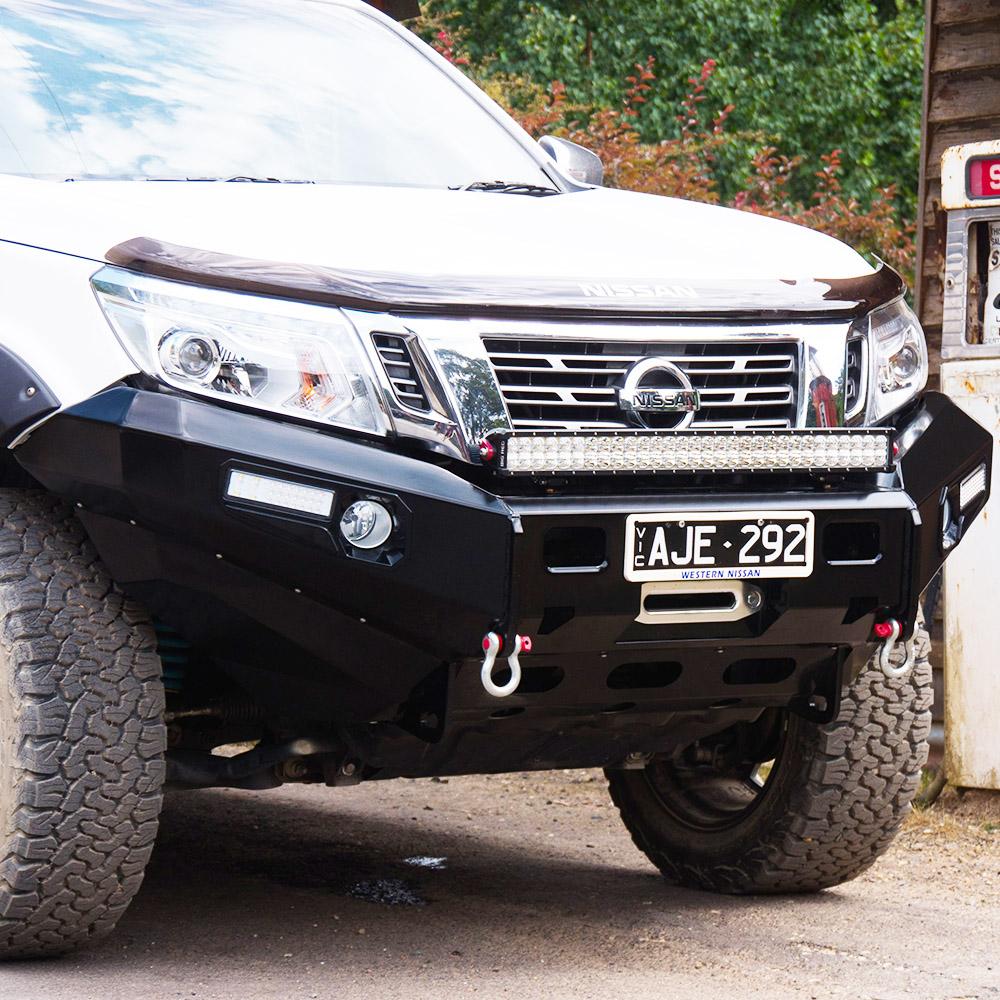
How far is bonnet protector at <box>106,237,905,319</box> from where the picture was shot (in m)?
3.12

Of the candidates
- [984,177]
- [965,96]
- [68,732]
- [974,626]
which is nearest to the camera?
[68,732]

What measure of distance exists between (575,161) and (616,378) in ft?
5.10

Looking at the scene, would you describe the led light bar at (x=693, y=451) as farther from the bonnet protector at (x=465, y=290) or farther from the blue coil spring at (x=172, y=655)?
the blue coil spring at (x=172, y=655)

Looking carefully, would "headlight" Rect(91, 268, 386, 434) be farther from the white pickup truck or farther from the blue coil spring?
the blue coil spring

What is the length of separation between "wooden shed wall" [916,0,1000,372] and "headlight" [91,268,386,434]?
364 centimetres

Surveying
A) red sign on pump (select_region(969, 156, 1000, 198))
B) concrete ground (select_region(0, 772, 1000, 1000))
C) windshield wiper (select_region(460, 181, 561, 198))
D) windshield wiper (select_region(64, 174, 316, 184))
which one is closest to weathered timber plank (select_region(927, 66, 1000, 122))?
red sign on pump (select_region(969, 156, 1000, 198))

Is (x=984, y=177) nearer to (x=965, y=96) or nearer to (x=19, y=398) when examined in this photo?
(x=965, y=96)

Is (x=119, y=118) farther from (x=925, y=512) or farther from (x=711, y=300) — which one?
(x=925, y=512)

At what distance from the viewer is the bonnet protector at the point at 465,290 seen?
3125mm

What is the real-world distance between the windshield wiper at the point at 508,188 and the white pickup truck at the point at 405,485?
13.5 inches

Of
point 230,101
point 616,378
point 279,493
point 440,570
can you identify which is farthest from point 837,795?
point 230,101

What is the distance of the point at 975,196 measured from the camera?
203 inches

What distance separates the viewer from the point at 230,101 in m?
4.18

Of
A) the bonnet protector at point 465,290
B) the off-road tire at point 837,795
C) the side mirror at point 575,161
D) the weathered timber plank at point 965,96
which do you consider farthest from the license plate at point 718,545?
the weathered timber plank at point 965,96
